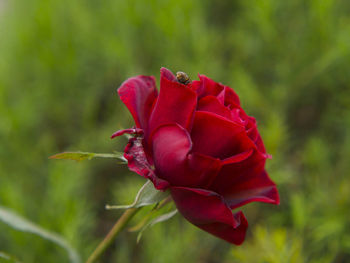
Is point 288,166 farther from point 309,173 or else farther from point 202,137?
point 202,137

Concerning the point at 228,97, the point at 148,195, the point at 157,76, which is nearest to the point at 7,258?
the point at 148,195

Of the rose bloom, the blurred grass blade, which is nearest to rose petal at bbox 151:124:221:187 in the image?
the rose bloom

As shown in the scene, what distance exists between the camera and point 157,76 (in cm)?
86

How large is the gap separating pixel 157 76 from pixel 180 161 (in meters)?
0.60

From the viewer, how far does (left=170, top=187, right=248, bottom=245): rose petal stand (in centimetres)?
28

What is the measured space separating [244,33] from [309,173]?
0.39 m

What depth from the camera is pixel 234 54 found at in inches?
37.3

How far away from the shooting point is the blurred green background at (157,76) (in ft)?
2.02

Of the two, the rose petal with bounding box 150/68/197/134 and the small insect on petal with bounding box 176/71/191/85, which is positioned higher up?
the small insect on petal with bounding box 176/71/191/85

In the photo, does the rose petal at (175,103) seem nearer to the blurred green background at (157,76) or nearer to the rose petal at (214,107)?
the rose petal at (214,107)

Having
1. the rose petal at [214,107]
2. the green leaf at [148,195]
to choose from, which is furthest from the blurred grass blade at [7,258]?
the rose petal at [214,107]

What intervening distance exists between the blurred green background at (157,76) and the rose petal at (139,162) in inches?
9.8

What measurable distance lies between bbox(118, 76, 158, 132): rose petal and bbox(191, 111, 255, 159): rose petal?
0.16 ft

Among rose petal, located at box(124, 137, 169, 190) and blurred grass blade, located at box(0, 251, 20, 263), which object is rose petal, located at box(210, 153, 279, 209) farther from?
blurred grass blade, located at box(0, 251, 20, 263)
